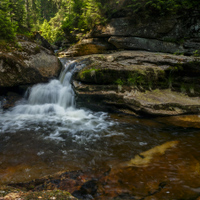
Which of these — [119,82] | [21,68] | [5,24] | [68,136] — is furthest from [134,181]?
[5,24]

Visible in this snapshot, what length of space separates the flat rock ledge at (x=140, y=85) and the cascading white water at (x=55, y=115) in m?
0.87

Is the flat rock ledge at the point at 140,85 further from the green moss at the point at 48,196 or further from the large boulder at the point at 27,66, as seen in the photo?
the green moss at the point at 48,196

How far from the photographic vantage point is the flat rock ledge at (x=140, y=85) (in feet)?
22.5

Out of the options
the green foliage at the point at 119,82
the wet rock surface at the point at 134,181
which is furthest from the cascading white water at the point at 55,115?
the wet rock surface at the point at 134,181

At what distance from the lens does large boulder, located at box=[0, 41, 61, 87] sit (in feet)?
23.7

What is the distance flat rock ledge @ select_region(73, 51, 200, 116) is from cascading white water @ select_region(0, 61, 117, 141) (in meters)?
0.87

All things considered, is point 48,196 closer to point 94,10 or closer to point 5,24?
point 5,24

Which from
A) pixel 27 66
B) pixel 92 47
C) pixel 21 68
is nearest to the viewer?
pixel 21 68

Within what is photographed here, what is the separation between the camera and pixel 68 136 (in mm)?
5180

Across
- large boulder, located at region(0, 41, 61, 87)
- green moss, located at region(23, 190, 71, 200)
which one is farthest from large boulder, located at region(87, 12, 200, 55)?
green moss, located at region(23, 190, 71, 200)

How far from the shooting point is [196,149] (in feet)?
13.4

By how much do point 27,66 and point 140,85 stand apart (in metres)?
6.40

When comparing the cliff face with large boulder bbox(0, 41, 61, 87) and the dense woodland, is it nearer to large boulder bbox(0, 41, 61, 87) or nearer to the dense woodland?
the dense woodland

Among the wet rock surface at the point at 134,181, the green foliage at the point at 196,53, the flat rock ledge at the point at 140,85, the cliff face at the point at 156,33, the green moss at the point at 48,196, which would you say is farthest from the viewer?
the cliff face at the point at 156,33
